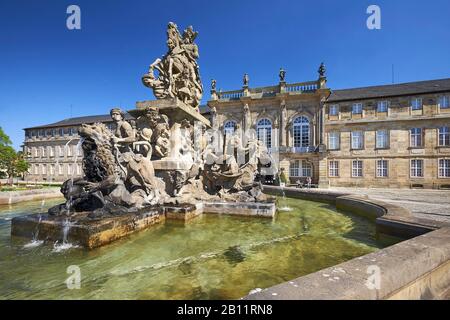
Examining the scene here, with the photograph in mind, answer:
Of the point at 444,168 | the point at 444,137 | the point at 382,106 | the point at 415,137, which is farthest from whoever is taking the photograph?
the point at 382,106

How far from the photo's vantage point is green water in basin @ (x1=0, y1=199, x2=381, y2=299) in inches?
90.0

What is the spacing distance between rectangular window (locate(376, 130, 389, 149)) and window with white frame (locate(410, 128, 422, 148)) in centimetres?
260

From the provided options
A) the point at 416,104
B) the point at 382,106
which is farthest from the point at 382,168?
the point at 416,104

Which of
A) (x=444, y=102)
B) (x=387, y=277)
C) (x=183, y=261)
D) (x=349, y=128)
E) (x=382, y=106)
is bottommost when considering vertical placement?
(x=183, y=261)

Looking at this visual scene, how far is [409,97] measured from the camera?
25.9 metres

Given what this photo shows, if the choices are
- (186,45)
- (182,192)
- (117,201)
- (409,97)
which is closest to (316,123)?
(409,97)

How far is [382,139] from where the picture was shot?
2712 cm

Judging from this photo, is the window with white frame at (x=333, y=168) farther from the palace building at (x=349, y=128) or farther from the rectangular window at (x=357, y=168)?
the rectangular window at (x=357, y=168)

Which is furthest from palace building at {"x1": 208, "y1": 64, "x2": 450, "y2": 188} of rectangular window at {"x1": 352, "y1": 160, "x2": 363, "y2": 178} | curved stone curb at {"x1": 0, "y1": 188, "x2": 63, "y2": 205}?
curved stone curb at {"x1": 0, "y1": 188, "x2": 63, "y2": 205}

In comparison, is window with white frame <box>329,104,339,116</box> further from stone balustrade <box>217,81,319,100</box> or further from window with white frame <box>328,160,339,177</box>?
window with white frame <box>328,160,339,177</box>

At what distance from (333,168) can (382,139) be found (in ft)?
22.7

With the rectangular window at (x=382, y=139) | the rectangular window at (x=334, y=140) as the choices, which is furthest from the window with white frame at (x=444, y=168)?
the rectangular window at (x=334, y=140)

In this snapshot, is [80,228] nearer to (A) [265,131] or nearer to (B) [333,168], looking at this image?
(A) [265,131]

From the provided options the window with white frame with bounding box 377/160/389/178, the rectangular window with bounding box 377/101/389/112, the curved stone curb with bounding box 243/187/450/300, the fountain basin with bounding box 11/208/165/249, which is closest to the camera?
the curved stone curb with bounding box 243/187/450/300
